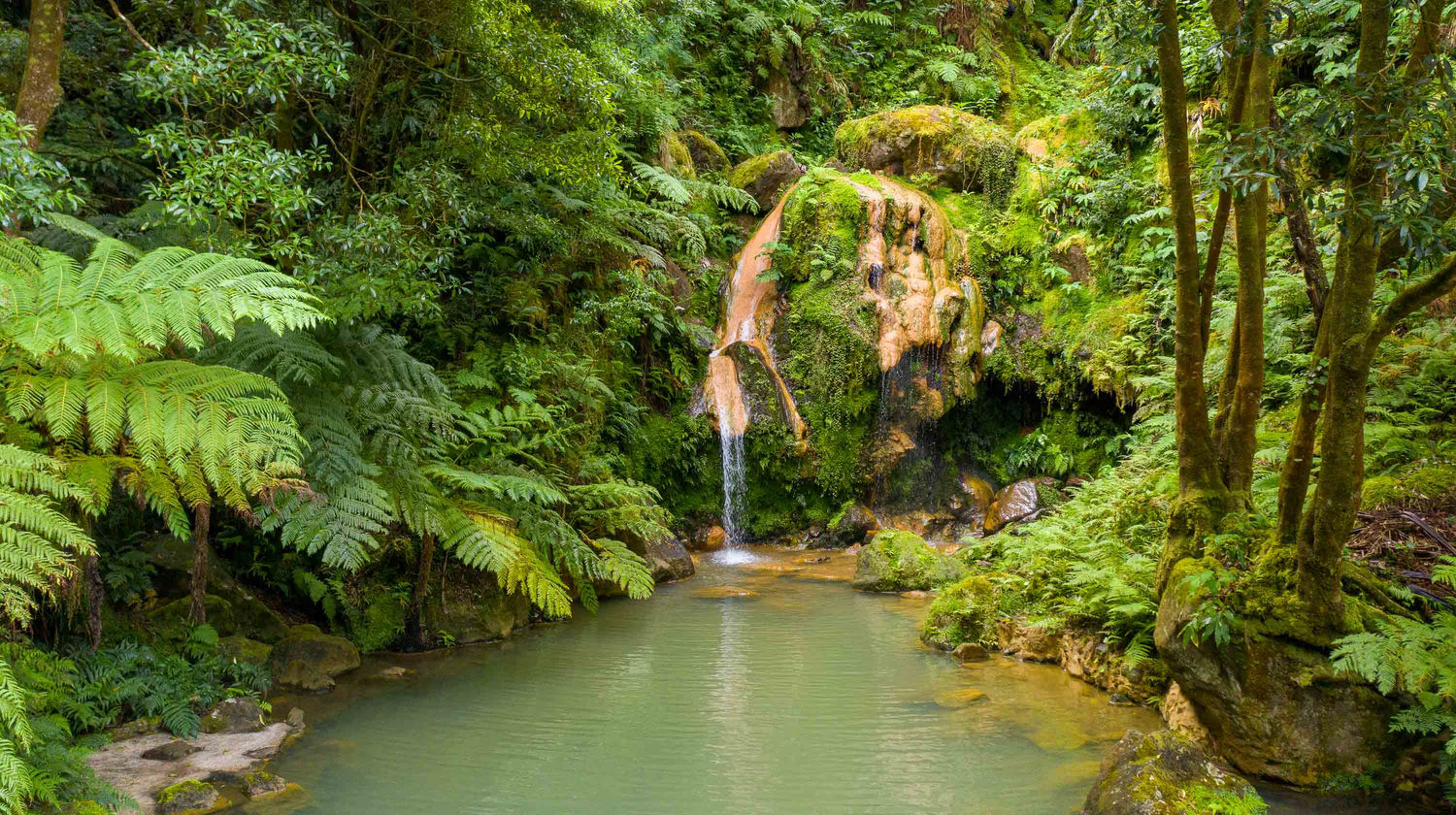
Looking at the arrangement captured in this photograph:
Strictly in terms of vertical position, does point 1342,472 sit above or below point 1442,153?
below

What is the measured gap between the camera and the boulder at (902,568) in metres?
8.91

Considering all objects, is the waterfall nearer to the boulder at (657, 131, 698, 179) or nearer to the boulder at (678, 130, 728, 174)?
the boulder at (657, 131, 698, 179)

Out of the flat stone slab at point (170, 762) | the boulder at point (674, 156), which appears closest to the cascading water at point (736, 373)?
the boulder at point (674, 156)

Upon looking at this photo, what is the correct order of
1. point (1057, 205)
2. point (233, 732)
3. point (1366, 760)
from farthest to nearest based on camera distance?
point (1057, 205) → point (233, 732) → point (1366, 760)

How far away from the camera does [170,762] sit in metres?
4.08

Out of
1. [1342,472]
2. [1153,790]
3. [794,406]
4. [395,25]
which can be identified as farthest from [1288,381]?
[395,25]

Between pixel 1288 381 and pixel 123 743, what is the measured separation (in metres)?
8.93

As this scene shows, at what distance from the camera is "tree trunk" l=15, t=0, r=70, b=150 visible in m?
4.42

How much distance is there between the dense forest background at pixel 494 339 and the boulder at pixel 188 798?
0.26m

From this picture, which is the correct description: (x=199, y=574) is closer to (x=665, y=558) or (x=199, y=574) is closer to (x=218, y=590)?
(x=218, y=590)

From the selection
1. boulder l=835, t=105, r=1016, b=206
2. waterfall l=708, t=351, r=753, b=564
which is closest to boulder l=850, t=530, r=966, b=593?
waterfall l=708, t=351, r=753, b=564

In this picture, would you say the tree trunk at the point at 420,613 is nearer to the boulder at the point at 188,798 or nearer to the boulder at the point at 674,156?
the boulder at the point at 188,798

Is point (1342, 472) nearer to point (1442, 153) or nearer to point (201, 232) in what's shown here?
point (1442, 153)

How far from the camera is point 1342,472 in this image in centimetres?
360
